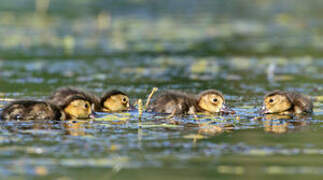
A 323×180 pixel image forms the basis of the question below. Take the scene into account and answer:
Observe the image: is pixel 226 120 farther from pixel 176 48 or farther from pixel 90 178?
pixel 176 48

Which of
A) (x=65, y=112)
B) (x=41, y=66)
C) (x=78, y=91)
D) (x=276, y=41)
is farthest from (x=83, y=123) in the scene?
(x=276, y=41)

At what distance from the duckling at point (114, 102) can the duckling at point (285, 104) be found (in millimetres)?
2115

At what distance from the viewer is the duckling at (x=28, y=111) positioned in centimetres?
936

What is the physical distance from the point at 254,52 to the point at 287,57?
50.0 inches

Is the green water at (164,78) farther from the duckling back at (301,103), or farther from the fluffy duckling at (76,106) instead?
the fluffy duckling at (76,106)

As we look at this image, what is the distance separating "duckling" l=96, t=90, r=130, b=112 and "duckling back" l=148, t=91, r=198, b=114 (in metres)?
0.44

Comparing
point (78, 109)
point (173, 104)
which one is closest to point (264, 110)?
point (173, 104)

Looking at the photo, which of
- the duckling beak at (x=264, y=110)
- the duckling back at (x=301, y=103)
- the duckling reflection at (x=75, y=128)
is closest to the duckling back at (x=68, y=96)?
the duckling reflection at (x=75, y=128)

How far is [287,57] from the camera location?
17.5m

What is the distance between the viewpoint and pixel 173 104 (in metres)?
10.5

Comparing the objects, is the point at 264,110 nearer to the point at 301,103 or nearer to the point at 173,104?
the point at 301,103

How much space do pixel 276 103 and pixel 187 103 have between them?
1336 mm

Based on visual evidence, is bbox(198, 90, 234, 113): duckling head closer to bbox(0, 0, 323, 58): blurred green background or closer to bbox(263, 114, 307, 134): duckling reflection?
bbox(263, 114, 307, 134): duckling reflection

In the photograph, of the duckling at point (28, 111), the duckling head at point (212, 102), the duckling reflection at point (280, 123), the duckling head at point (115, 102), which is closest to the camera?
the duckling reflection at point (280, 123)
